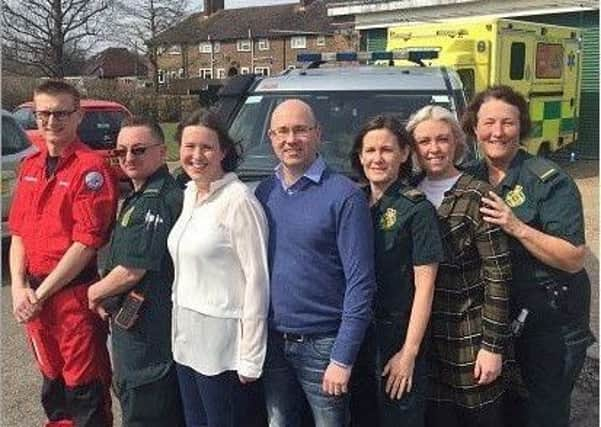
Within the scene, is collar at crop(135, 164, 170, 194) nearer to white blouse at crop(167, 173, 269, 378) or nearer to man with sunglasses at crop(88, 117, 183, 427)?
man with sunglasses at crop(88, 117, 183, 427)

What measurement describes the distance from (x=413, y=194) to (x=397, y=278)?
31 cm

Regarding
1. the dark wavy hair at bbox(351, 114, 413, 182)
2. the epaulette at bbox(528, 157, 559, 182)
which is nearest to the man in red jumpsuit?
the dark wavy hair at bbox(351, 114, 413, 182)

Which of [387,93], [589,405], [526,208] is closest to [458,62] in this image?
[387,93]

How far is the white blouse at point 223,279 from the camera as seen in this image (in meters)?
2.67

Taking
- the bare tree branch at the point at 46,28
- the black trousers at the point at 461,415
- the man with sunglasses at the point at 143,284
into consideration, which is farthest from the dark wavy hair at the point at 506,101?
the bare tree branch at the point at 46,28

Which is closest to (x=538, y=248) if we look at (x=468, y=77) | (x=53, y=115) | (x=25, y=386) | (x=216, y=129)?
(x=216, y=129)

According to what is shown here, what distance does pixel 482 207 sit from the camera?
2.76 meters

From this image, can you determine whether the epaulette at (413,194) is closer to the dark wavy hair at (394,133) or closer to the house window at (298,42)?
the dark wavy hair at (394,133)

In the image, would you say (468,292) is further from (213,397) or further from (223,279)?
(213,397)

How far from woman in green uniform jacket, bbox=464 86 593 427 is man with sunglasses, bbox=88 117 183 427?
1.25m

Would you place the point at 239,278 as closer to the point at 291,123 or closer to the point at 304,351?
the point at 304,351

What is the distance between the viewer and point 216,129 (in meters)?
2.84

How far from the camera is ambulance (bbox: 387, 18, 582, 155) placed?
1257 cm

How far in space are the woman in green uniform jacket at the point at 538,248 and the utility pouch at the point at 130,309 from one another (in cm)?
138
